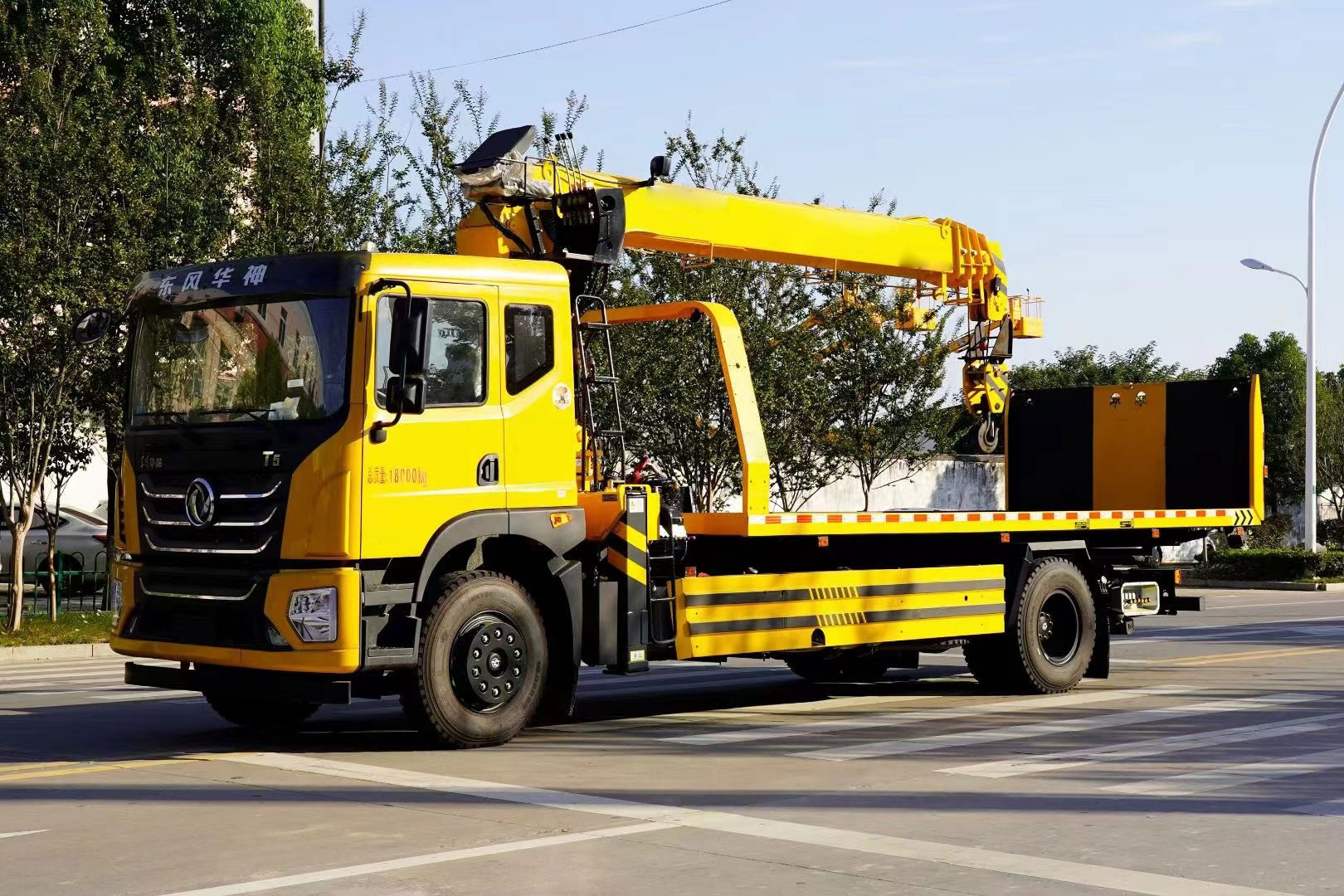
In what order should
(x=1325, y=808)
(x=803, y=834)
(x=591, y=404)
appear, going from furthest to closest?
(x=591, y=404)
(x=1325, y=808)
(x=803, y=834)

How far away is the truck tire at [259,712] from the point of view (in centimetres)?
1248

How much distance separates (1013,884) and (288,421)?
5.66m

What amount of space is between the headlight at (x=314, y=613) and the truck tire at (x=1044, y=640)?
693cm

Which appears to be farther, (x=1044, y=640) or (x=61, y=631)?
(x=61, y=631)

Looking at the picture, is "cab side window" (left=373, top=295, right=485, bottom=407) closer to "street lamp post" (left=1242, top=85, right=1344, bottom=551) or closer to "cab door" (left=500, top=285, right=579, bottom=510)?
"cab door" (left=500, top=285, right=579, bottom=510)

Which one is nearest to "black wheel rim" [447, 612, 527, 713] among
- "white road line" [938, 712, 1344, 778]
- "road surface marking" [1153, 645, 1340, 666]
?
"white road line" [938, 712, 1344, 778]

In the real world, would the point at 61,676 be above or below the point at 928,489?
below

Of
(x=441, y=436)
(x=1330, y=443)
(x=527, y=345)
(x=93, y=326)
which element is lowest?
(x=441, y=436)

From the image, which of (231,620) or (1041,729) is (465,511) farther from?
(1041,729)

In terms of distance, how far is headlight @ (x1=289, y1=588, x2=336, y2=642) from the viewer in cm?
1059

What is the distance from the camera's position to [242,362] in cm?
1125

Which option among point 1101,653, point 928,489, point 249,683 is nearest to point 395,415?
point 249,683

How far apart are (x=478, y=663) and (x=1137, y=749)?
4.35m

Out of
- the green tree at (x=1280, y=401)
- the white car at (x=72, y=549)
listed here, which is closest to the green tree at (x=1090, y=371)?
the green tree at (x=1280, y=401)
